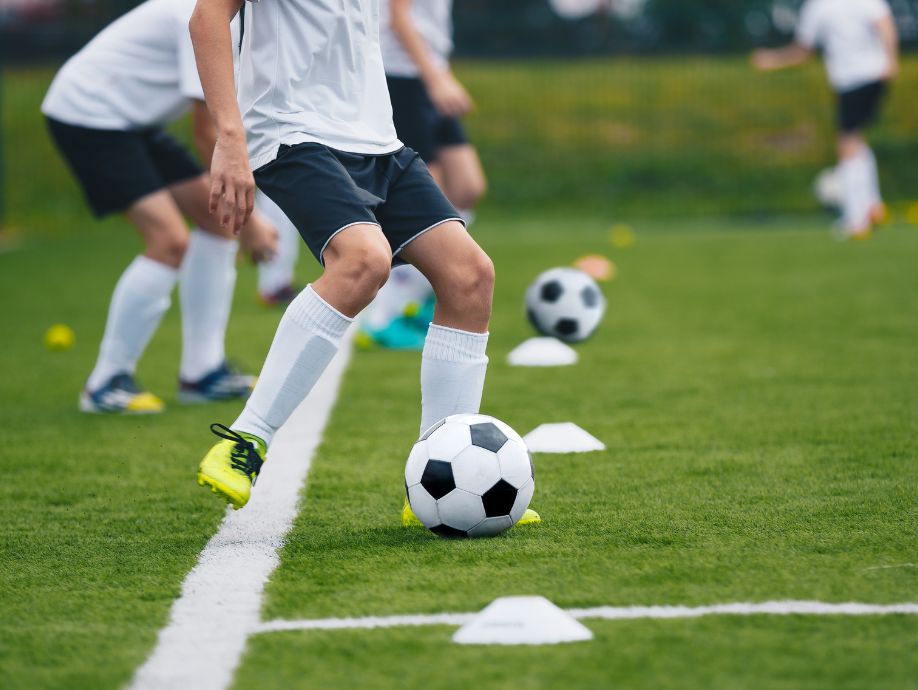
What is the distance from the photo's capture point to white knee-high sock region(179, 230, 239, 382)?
5918mm

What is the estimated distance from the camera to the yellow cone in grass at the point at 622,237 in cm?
1396

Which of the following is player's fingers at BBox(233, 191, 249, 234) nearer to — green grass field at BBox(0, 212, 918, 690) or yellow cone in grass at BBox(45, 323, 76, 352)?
green grass field at BBox(0, 212, 918, 690)

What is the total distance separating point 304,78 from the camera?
3.68m

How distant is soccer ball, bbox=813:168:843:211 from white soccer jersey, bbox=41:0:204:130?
518 inches

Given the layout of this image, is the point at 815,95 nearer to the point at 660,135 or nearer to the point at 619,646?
the point at 660,135

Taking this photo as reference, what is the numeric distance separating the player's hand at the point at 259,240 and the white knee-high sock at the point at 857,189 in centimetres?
940

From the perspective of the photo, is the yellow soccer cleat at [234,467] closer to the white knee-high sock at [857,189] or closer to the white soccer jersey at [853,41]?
the white knee-high sock at [857,189]

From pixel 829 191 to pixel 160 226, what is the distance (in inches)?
534

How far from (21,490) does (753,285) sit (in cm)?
668

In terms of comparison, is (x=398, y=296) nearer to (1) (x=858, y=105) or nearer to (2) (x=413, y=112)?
(2) (x=413, y=112)

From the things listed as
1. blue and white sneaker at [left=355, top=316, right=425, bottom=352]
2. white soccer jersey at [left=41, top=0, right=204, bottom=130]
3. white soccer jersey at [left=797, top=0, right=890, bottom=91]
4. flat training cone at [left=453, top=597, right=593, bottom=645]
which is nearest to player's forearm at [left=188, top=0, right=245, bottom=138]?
flat training cone at [left=453, top=597, right=593, bottom=645]

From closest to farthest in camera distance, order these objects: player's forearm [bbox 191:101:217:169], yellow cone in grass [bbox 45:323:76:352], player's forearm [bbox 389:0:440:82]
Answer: player's forearm [bbox 191:101:217:169] < player's forearm [bbox 389:0:440:82] < yellow cone in grass [bbox 45:323:76:352]

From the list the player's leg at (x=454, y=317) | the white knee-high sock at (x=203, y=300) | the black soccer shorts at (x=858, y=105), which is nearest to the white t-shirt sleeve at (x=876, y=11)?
the black soccer shorts at (x=858, y=105)

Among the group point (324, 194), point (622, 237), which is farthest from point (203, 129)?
point (622, 237)
